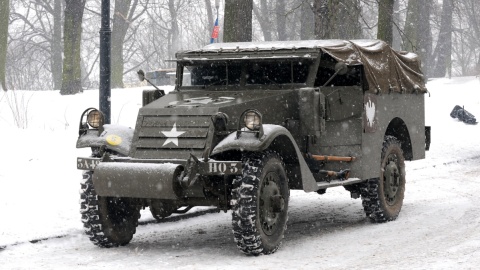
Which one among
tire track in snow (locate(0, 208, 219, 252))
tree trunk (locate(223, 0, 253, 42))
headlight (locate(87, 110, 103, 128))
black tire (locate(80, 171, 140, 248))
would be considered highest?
tree trunk (locate(223, 0, 253, 42))

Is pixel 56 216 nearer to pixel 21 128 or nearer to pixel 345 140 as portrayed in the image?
pixel 345 140

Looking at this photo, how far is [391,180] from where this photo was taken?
12.2 meters

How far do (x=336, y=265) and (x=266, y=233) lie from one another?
0.94 meters

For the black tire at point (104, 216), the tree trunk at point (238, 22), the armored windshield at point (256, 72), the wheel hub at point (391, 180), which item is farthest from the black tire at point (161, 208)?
the tree trunk at point (238, 22)

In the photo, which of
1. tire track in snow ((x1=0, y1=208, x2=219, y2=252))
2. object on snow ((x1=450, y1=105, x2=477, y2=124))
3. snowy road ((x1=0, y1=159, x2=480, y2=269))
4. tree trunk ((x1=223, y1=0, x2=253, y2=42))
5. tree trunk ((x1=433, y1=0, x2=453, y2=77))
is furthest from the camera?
tree trunk ((x1=433, y1=0, x2=453, y2=77))

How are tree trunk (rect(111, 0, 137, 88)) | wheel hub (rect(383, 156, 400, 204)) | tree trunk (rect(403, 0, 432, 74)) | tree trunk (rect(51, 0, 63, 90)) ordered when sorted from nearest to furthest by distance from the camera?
1. wheel hub (rect(383, 156, 400, 204))
2. tree trunk (rect(403, 0, 432, 74))
3. tree trunk (rect(111, 0, 137, 88))
4. tree trunk (rect(51, 0, 63, 90))

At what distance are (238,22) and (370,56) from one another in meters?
5.67

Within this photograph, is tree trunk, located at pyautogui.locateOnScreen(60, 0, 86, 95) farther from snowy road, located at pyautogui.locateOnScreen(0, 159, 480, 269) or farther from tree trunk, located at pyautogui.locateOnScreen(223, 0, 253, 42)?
snowy road, located at pyautogui.locateOnScreen(0, 159, 480, 269)

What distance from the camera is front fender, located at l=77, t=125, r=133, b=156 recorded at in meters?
9.84

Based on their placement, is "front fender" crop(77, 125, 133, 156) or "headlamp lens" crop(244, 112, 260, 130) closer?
"headlamp lens" crop(244, 112, 260, 130)

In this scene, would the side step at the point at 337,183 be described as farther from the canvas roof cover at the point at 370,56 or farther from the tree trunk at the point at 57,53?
the tree trunk at the point at 57,53

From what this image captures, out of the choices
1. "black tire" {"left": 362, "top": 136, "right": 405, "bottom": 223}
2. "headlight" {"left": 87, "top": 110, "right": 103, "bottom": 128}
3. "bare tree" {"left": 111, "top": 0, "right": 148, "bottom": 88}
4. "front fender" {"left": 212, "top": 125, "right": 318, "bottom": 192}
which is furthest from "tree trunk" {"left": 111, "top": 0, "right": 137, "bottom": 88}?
"front fender" {"left": 212, "top": 125, "right": 318, "bottom": 192}

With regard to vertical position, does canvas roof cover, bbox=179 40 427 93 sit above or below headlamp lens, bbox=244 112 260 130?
above

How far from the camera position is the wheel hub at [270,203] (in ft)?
30.6
